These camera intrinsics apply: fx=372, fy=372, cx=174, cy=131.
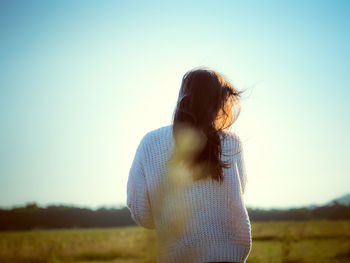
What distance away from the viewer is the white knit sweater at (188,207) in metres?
1.72

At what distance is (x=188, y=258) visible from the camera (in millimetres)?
1721

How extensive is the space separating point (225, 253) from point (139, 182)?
54 cm

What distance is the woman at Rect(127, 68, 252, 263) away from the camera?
1733 millimetres

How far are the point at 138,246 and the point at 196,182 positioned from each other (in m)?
12.8

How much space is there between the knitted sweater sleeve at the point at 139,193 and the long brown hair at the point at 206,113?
26cm

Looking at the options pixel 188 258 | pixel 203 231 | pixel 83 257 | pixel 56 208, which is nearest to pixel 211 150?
pixel 203 231

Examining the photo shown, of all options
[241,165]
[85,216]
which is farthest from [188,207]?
[85,216]

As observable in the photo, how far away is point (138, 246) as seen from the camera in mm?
13836

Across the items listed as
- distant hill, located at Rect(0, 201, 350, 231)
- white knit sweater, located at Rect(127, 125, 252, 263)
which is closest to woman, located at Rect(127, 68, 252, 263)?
white knit sweater, located at Rect(127, 125, 252, 263)

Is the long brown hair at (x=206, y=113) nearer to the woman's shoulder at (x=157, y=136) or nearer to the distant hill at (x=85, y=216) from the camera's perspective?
the woman's shoulder at (x=157, y=136)

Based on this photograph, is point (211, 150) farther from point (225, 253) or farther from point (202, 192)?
point (225, 253)

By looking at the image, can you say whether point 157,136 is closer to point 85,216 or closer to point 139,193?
point 139,193

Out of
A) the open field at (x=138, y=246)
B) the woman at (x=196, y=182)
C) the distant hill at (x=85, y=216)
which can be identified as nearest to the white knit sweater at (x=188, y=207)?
the woman at (x=196, y=182)

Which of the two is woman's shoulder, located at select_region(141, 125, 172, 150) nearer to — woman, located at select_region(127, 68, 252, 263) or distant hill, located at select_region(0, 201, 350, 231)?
woman, located at select_region(127, 68, 252, 263)
